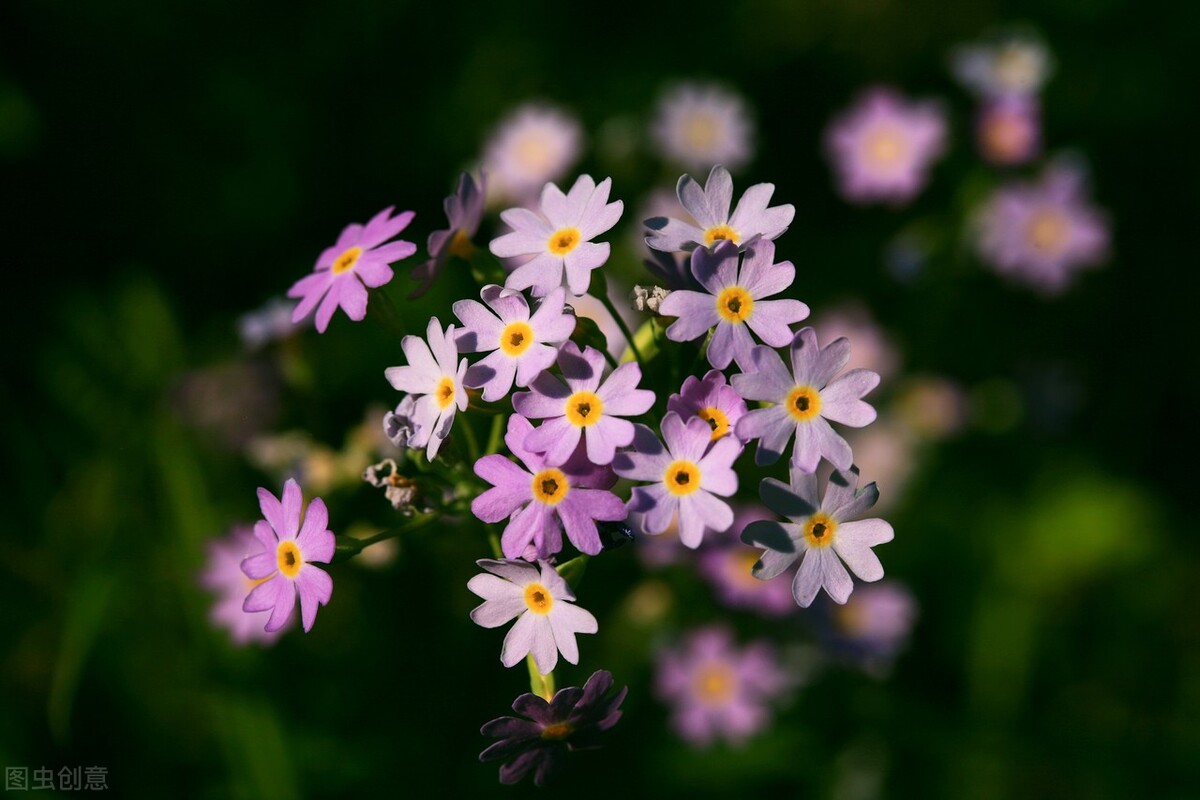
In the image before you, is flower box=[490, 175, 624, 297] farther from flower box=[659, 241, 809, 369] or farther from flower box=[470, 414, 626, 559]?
flower box=[470, 414, 626, 559]

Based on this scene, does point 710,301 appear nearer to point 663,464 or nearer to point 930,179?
point 663,464

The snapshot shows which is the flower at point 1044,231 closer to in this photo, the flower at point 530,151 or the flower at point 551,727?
the flower at point 530,151

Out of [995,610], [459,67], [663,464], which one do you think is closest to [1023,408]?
[995,610]

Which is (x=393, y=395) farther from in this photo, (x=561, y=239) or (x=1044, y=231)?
(x=1044, y=231)

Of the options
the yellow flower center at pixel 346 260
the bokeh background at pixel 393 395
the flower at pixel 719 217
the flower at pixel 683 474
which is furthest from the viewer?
the bokeh background at pixel 393 395

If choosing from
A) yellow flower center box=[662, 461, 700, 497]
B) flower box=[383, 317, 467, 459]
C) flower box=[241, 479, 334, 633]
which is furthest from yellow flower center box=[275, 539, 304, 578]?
yellow flower center box=[662, 461, 700, 497]

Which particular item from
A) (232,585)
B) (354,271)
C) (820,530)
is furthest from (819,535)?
(232,585)

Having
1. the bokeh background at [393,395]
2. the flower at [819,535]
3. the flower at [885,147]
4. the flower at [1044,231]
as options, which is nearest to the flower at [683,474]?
the flower at [819,535]
